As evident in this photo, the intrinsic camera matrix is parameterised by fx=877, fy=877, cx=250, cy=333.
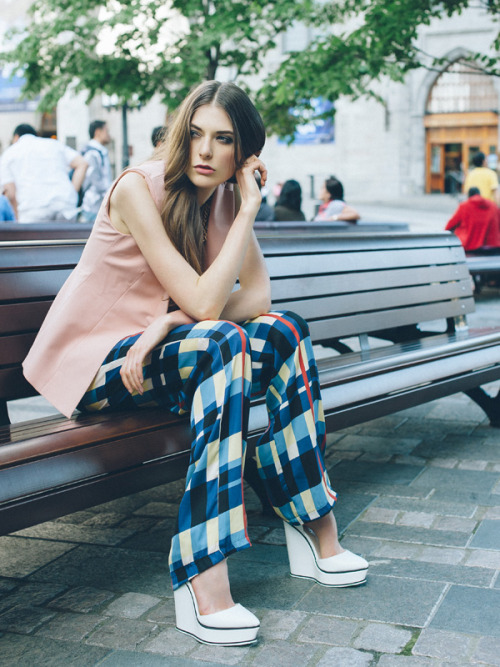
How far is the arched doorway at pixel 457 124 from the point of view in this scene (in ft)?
120

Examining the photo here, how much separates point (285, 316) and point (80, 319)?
627mm

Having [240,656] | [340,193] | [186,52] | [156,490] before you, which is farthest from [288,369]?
[186,52]

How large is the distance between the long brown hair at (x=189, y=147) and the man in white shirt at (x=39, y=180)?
556 centimetres

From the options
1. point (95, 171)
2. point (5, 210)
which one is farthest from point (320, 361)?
point (95, 171)

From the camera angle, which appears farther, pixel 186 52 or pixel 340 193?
pixel 186 52

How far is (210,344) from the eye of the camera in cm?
242

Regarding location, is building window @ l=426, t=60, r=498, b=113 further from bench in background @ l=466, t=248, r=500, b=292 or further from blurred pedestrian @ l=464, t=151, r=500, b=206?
bench in background @ l=466, t=248, r=500, b=292

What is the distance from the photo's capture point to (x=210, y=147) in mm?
2686

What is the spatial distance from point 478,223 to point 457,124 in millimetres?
27867

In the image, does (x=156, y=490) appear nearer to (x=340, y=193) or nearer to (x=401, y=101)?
(x=340, y=193)

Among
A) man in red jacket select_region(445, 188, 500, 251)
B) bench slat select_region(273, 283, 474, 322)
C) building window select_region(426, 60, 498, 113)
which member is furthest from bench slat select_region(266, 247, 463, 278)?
building window select_region(426, 60, 498, 113)

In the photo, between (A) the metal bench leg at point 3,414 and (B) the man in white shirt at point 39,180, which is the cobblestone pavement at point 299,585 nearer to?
(A) the metal bench leg at point 3,414

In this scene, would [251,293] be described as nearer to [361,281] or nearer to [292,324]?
[292,324]

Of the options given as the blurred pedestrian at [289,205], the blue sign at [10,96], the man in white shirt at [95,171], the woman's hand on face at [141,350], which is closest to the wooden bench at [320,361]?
the woman's hand on face at [141,350]
